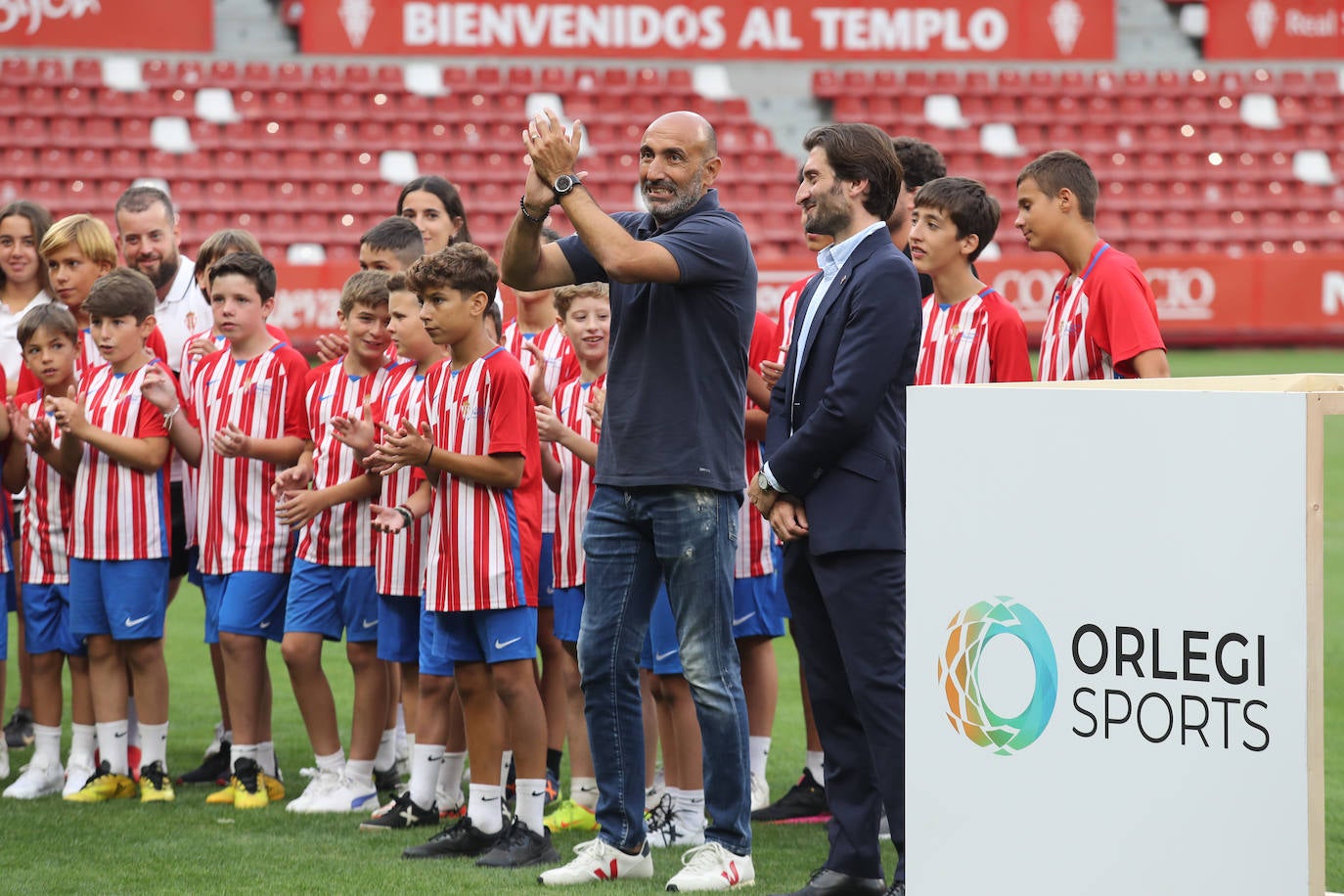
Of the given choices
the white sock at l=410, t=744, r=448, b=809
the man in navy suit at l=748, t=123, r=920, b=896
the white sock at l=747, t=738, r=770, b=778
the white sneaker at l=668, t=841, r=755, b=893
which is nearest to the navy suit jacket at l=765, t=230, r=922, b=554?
the man in navy suit at l=748, t=123, r=920, b=896

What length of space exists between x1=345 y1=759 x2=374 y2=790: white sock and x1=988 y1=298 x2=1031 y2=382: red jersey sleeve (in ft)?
7.58

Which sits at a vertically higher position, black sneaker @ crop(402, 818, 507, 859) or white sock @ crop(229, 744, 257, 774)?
white sock @ crop(229, 744, 257, 774)

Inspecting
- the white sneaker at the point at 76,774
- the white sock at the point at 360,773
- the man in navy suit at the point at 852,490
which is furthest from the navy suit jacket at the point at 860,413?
the white sneaker at the point at 76,774

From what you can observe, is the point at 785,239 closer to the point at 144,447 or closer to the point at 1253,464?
the point at 144,447

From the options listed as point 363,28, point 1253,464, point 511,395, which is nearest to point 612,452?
point 511,395

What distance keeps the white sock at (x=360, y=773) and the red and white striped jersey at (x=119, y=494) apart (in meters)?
0.96

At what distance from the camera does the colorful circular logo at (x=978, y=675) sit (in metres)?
2.87

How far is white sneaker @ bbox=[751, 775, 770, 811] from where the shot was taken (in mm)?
5043

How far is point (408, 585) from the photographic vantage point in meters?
4.86

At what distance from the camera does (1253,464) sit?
2.60 meters

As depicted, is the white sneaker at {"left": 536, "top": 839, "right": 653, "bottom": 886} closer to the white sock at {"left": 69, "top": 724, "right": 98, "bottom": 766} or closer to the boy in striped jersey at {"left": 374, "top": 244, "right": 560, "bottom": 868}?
the boy in striped jersey at {"left": 374, "top": 244, "right": 560, "bottom": 868}

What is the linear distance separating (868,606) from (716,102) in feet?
58.9

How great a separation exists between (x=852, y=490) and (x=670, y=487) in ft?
1.53

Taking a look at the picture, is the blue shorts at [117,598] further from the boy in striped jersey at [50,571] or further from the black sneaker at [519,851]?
the black sneaker at [519,851]
